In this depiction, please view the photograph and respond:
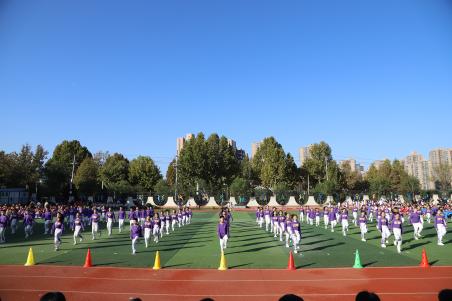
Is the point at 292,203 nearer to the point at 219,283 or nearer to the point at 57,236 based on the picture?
the point at 57,236

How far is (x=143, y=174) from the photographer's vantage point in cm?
10381

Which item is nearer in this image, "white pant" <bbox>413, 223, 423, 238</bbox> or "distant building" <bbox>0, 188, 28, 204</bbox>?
"white pant" <bbox>413, 223, 423, 238</bbox>

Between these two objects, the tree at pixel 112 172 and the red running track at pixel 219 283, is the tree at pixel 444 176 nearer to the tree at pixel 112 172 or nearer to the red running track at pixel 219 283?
the tree at pixel 112 172

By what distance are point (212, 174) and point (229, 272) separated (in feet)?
278

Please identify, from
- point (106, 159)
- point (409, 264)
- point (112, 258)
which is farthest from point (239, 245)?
point (106, 159)

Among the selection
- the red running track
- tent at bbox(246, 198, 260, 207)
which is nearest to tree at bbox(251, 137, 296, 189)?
tent at bbox(246, 198, 260, 207)

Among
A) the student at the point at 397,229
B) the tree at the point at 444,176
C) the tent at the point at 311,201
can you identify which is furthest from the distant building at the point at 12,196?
the tree at the point at 444,176

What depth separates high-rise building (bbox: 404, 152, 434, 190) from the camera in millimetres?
169337

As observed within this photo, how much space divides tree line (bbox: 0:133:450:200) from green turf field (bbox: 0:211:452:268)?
53.0 metres

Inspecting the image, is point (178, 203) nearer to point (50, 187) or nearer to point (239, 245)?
point (50, 187)

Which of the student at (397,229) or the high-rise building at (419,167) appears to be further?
the high-rise building at (419,167)

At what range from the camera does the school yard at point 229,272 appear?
13.0m

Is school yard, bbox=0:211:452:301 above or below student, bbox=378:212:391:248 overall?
below

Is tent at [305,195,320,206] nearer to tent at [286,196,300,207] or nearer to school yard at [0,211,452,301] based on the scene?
tent at [286,196,300,207]
